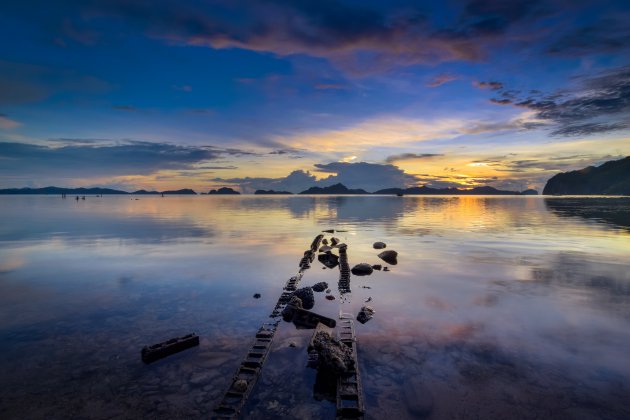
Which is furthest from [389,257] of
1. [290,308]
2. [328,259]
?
[290,308]

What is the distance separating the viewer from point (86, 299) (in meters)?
19.3

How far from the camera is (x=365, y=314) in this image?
54.7 feet

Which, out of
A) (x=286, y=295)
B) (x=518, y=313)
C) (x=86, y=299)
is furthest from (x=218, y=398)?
(x=518, y=313)

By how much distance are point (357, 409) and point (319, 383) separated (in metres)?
1.80

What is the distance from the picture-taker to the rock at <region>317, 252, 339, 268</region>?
96.3 feet

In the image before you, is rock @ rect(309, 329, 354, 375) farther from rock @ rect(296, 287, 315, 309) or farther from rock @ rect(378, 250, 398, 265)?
rock @ rect(378, 250, 398, 265)

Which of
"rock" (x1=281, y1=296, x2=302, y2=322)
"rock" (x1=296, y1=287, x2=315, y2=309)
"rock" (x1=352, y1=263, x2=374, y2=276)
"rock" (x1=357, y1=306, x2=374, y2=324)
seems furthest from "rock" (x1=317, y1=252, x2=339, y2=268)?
"rock" (x1=357, y1=306, x2=374, y2=324)

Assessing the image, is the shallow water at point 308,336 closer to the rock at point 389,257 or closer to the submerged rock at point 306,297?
the submerged rock at point 306,297

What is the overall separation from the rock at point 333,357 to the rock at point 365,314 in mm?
4351

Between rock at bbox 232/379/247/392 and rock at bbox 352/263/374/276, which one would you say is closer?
rock at bbox 232/379/247/392

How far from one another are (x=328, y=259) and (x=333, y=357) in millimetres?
19397

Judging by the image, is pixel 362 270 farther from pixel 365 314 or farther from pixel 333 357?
pixel 333 357

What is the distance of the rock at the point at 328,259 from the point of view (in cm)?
2935

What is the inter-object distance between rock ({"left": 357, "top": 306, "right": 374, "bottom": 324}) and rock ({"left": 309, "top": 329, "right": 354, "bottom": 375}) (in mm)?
4351
